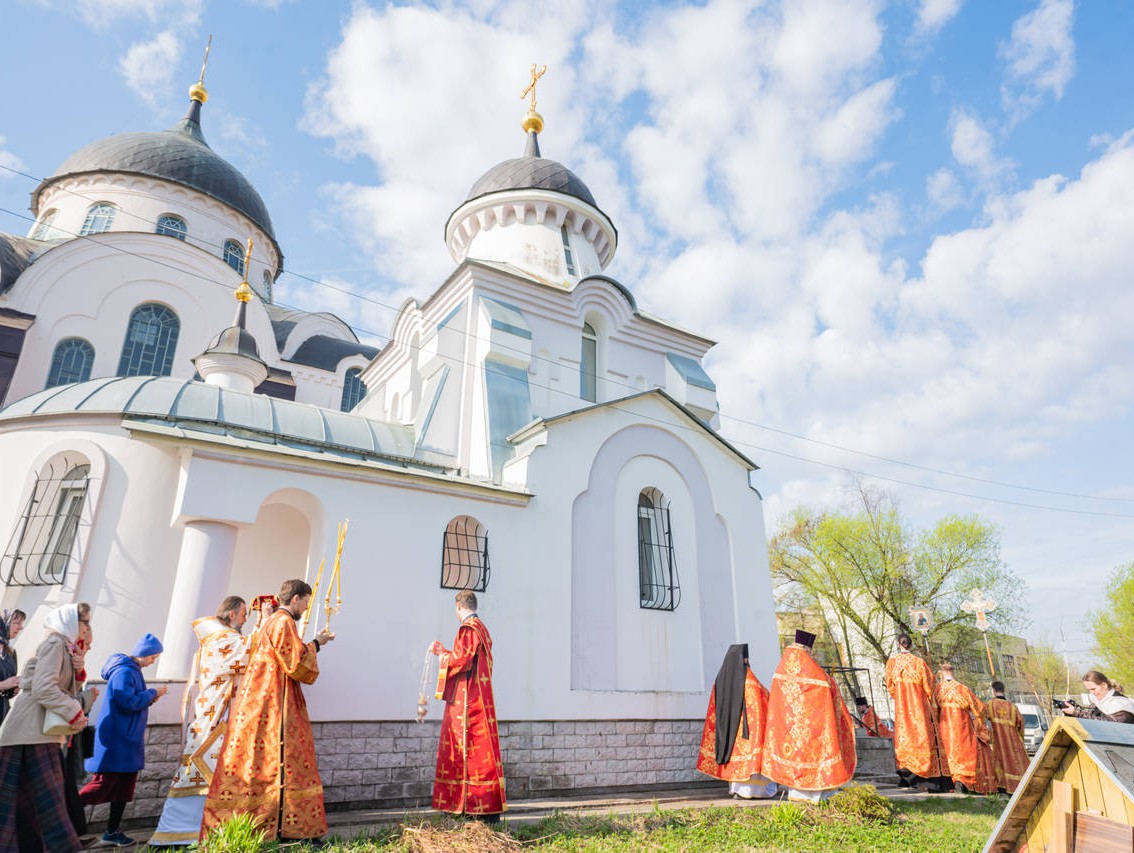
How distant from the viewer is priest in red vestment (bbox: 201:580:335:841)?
489cm

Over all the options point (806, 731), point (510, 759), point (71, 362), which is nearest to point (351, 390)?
point (71, 362)

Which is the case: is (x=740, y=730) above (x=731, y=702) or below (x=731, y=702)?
below

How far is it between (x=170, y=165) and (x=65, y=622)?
63.2 feet

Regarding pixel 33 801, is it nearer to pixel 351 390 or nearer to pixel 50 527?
pixel 50 527

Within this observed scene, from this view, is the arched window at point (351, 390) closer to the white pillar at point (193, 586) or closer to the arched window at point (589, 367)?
the arched window at point (589, 367)

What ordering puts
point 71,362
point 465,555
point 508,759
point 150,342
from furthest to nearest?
point 150,342
point 71,362
point 465,555
point 508,759

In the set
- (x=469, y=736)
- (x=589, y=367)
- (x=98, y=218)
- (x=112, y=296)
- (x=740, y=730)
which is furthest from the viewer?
(x=98, y=218)

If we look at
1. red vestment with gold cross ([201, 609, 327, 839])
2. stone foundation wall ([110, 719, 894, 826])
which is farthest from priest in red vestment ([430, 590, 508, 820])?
stone foundation wall ([110, 719, 894, 826])

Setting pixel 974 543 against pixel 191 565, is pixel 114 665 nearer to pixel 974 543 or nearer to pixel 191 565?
pixel 191 565

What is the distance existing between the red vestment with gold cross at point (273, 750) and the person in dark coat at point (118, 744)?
856 millimetres

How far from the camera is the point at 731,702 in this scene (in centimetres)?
866

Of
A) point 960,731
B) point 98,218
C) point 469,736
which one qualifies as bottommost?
point 960,731

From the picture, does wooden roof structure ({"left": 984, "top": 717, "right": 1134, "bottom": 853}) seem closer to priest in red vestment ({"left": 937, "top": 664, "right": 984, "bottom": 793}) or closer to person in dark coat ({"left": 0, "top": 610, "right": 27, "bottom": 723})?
person in dark coat ({"left": 0, "top": 610, "right": 27, "bottom": 723})

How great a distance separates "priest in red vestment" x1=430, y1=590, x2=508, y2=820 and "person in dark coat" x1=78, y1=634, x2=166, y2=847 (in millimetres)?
2347
